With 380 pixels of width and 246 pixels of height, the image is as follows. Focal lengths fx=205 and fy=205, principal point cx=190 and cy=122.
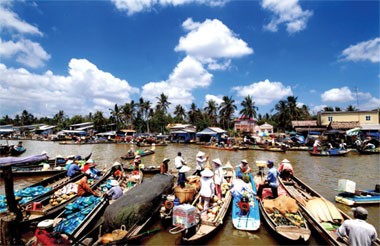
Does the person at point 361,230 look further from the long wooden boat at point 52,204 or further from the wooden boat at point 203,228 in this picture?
the long wooden boat at point 52,204

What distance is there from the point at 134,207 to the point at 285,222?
15.8ft

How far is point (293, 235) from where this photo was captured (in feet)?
19.1

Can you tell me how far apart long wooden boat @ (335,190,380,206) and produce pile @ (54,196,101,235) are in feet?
35.9

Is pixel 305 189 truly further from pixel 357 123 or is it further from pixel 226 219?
pixel 357 123

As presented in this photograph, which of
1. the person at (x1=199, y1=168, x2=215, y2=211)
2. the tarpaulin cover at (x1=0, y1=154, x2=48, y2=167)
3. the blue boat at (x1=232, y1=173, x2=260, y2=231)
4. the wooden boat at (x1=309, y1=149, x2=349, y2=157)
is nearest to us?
the blue boat at (x1=232, y1=173, x2=260, y2=231)

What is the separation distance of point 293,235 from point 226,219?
2.62 metres

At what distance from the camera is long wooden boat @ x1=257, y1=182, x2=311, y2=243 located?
5.80m


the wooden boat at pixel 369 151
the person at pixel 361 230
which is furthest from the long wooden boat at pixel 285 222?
the wooden boat at pixel 369 151

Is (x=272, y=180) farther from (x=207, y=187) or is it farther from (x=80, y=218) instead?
(x=80, y=218)

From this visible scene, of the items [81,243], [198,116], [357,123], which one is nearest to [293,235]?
[81,243]

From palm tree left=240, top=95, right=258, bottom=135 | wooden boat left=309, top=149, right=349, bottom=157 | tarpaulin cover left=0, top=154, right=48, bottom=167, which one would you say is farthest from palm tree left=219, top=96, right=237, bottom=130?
tarpaulin cover left=0, top=154, right=48, bottom=167

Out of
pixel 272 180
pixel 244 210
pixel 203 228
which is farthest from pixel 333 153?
pixel 203 228

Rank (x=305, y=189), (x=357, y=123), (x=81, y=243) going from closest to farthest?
1. (x=81, y=243)
2. (x=305, y=189)
3. (x=357, y=123)

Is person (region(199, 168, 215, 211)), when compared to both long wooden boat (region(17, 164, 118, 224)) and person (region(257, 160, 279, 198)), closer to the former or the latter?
person (region(257, 160, 279, 198))
